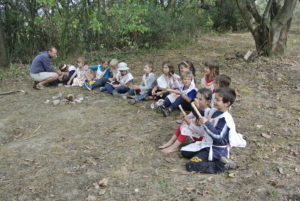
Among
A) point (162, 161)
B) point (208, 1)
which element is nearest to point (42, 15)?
point (162, 161)

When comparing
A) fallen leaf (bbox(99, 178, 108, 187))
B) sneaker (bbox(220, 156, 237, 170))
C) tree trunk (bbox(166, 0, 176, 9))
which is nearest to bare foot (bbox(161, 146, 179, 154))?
sneaker (bbox(220, 156, 237, 170))

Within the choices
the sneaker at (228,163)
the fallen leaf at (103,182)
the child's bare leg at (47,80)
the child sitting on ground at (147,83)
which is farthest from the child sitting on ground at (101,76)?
Answer: the sneaker at (228,163)

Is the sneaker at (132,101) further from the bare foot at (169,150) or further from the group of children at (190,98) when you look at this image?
the bare foot at (169,150)

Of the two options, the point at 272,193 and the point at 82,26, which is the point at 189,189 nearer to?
the point at 272,193

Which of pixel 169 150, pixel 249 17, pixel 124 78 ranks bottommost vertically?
pixel 169 150

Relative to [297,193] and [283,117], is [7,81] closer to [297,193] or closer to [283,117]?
[283,117]

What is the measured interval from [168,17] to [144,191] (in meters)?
9.12

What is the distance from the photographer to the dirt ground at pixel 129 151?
3.13 meters

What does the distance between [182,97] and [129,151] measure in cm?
162

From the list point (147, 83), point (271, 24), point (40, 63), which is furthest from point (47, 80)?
point (271, 24)

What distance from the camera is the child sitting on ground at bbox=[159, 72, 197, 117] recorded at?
16.3 feet

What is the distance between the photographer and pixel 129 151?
4.01 metres

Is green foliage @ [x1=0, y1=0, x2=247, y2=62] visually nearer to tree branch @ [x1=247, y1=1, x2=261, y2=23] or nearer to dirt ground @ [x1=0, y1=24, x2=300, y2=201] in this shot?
tree branch @ [x1=247, y1=1, x2=261, y2=23]

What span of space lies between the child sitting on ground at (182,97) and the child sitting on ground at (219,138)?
157 centimetres
